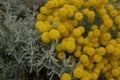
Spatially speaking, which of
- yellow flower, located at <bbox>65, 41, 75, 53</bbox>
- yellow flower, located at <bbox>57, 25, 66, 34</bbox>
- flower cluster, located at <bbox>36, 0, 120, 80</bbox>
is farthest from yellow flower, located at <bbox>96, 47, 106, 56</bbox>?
yellow flower, located at <bbox>57, 25, 66, 34</bbox>

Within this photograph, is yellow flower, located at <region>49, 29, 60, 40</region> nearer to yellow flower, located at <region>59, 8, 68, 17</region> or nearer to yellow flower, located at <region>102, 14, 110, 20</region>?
yellow flower, located at <region>59, 8, 68, 17</region>

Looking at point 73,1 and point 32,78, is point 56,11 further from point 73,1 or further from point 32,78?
point 32,78

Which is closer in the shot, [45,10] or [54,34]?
[54,34]

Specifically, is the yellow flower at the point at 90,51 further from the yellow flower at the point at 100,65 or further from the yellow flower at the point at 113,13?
the yellow flower at the point at 113,13

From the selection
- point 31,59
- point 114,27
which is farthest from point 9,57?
point 114,27

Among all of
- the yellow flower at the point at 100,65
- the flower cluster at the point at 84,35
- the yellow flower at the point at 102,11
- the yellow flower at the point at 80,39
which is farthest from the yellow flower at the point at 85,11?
the yellow flower at the point at 100,65

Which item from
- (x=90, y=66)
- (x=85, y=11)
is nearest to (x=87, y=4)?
(x=85, y=11)

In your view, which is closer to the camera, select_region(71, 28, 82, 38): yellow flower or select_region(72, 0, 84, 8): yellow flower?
select_region(71, 28, 82, 38): yellow flower

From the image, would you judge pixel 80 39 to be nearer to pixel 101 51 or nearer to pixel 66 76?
pixel 101 51
